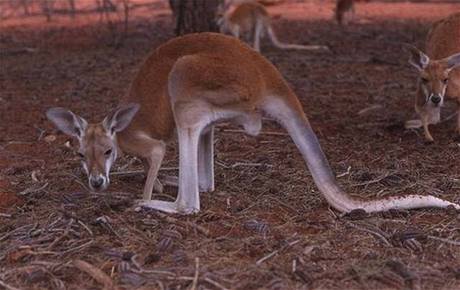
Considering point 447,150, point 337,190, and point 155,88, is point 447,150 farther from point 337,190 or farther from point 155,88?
point 155,88

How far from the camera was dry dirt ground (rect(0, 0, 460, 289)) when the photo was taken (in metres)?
3.82

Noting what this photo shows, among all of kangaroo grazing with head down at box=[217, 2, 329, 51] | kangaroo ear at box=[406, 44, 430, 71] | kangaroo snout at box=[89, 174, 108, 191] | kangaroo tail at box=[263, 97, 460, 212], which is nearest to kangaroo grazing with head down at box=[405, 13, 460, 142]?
kangaroo ear at box=[406, 44, 430, 71]

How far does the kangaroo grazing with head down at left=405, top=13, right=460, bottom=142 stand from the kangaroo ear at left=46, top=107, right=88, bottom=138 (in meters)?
2.86

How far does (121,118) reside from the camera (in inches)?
187

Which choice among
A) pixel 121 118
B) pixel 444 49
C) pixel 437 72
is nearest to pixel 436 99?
pixel 437 72

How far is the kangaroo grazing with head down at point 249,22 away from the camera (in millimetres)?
12842

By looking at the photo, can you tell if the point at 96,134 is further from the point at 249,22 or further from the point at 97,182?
the point at 249,22

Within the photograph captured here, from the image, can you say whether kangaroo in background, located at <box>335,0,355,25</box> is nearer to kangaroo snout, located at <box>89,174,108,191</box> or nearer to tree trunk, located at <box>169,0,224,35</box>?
tree trunk, located at <box>169,0,224,35</box>

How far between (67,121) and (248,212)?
3.72 feet

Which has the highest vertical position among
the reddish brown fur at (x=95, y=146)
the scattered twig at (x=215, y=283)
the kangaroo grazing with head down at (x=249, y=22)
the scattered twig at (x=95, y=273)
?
the reddish brown fur at (x=95, y=146)

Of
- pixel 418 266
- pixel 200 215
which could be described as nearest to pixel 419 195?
pixel 418 266

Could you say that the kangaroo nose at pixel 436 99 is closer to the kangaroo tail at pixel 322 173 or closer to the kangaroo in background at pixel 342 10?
the kangaroo tail at pixel 322 173

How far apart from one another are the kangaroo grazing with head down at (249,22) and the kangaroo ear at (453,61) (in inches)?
245

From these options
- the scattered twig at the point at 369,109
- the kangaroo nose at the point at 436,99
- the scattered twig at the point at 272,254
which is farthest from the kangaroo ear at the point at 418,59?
the scattered twig at the point at 272,254
